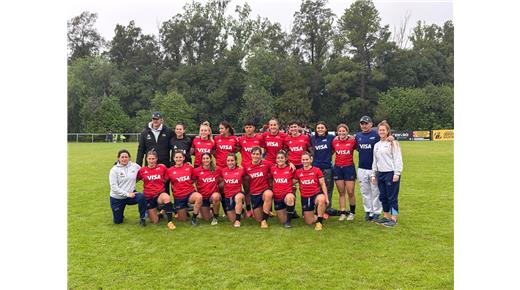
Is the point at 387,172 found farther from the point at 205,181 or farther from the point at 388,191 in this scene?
the point at 205,181

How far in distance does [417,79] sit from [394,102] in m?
7.53

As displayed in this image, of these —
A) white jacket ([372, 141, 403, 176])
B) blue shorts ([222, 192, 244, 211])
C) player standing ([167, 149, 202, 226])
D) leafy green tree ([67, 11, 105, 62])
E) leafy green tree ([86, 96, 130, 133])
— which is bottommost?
blue shorts ([222, 192, 244, 211])

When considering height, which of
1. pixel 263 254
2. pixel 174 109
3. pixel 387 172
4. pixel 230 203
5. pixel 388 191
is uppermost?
pixel 174 109

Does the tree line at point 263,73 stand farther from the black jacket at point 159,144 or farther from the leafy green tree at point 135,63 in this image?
the black jacket at point 159,144

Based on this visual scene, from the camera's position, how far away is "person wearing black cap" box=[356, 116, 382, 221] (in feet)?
22.6

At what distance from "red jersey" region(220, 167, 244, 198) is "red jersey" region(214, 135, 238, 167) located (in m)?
0.47

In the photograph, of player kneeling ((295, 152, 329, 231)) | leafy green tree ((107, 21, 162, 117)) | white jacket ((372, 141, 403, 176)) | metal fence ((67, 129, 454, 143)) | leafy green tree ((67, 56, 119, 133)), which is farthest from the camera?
leafy green tree ((107, 21, 162, 117))

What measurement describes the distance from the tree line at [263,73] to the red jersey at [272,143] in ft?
129

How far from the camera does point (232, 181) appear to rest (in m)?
6.89

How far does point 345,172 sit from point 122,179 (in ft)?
12.5

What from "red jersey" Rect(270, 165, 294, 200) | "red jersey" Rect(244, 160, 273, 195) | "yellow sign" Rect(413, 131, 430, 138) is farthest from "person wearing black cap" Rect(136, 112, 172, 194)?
"yellow sign" Rect(413, 131, 430, 138)

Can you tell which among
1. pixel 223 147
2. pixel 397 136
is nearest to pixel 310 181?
pixel 223 147

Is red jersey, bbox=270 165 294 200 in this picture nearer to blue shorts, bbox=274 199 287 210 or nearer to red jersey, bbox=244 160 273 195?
blue shorts, bbox=274 199 287 210

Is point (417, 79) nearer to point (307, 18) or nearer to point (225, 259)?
point (307, 18)
